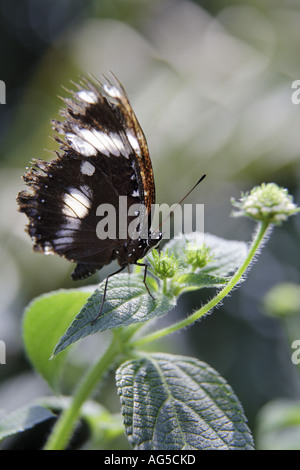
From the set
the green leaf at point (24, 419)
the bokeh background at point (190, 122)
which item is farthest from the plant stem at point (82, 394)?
the bokeh background at point (190, 122)

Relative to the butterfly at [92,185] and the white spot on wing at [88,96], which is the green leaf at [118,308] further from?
the white spot on wing at [88,96]

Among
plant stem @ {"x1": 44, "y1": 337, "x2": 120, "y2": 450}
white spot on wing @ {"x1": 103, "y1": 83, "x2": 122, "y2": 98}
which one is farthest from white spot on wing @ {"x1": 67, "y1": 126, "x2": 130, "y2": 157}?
plant stem @ {"x1": 44, "y1": 337, "x2": 120, "y2": 450}

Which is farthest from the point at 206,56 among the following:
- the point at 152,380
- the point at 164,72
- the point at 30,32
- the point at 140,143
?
the point at 152,380

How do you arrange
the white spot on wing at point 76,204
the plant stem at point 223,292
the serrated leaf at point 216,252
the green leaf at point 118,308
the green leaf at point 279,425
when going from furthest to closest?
the green leaf at point 279,425 → the white spot on wing at point 76,204 → the serrated leaf at point 216,252 → the plant stem at point 223,292 → the green leaf at point 118,308

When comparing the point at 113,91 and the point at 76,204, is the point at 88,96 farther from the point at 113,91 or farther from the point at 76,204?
the point at 76,204

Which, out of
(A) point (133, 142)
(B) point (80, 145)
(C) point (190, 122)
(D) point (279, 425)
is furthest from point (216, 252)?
(C) point (190, 122)

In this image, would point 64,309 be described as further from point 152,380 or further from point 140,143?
point 140,143

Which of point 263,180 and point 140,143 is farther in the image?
point 263,180
